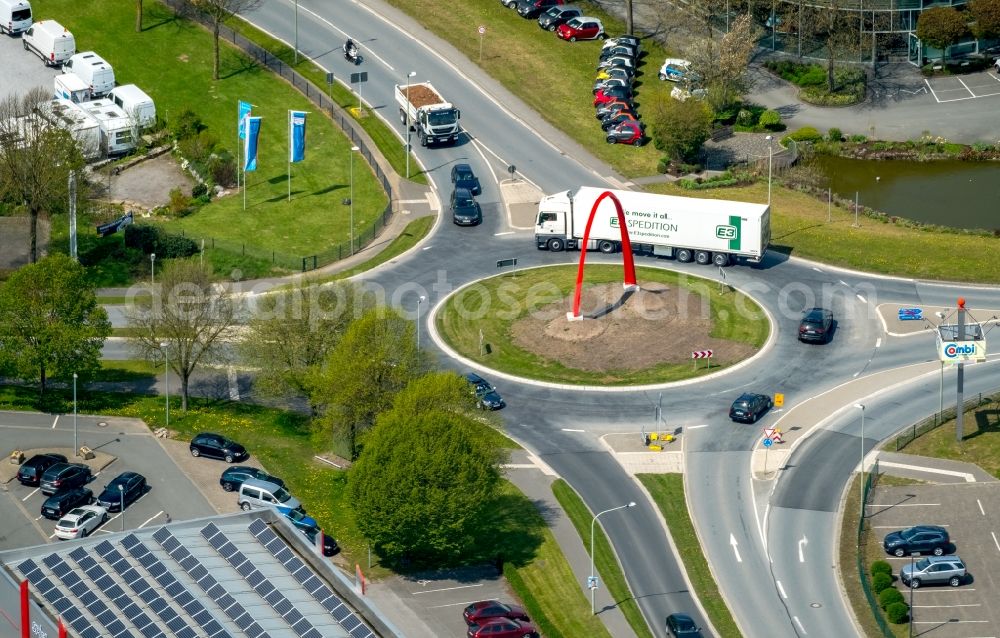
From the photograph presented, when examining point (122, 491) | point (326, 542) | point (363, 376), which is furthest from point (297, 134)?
point (326, 542)

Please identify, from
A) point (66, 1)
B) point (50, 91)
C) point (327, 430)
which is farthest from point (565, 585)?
point (66, 1)

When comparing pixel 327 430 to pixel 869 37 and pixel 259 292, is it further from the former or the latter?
pixel 869 37

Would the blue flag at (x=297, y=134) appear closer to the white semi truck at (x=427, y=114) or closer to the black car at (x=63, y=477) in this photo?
the white semi truck at (x=427, y=114)

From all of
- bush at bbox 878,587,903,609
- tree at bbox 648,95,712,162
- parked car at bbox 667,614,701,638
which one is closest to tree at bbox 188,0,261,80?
tree at bbox 648,95,712,162

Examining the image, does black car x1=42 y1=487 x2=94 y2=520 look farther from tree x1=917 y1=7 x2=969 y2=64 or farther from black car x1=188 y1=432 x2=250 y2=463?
tree x1=917 y1=7 x2=969 y2=64

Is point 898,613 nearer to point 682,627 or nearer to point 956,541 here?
point 956,541

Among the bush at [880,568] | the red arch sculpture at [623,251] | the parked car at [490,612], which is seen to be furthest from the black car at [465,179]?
the bush at [880,568]
